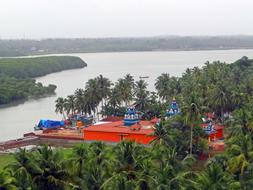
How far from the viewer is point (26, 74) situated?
123m

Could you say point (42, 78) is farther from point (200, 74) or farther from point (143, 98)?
point (143, 98)

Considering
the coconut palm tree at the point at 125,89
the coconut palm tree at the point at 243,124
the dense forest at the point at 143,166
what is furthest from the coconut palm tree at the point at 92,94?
the coconut palm tree at the point at 243,124

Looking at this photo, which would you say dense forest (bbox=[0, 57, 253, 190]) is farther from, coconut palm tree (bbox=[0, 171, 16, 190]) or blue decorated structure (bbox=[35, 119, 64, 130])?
blue decorated structure (bbox=[35, 119, 64, 130])

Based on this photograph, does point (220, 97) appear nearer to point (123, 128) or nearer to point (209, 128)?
point (209, 128)

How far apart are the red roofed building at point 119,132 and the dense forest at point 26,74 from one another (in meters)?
35.4

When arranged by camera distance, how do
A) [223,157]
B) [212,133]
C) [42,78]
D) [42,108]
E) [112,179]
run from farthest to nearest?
[42,78] → [42,108] → [212,133] → [223,157] → [112,179]

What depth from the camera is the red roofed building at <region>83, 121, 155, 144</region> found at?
158 feet

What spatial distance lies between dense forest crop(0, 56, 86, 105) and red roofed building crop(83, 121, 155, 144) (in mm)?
35380

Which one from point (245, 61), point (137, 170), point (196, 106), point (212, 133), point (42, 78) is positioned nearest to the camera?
point (137, 170)

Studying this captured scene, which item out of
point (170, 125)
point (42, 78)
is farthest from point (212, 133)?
point (42, 78)

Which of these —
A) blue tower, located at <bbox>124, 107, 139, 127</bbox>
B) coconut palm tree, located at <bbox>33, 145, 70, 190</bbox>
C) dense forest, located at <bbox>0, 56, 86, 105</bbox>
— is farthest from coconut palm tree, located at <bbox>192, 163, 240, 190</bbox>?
dense forest, located at <bbox>0, 56, 86, 105</bbox>

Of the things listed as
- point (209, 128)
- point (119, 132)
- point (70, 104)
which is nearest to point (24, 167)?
point (119, 132)

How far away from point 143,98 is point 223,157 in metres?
27.6

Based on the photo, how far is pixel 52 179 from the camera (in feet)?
85.9
